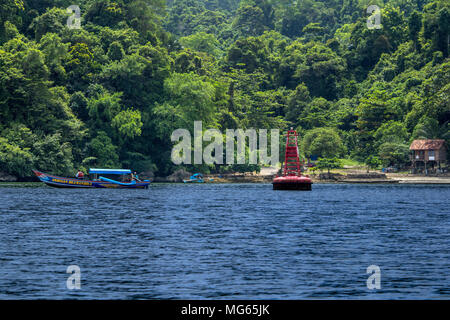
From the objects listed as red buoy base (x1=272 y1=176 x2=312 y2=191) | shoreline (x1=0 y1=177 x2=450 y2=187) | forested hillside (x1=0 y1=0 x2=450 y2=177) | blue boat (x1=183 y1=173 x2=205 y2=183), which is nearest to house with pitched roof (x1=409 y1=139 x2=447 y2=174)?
forested hillside (x1=0 y1=0 x2=450 y2=177)

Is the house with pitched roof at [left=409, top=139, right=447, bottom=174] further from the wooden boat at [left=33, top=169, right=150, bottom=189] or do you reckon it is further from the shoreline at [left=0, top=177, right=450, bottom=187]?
the wooden boat at [left=33, top=169, right=150, bottom=189]

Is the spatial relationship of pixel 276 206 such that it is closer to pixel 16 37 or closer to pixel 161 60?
pixel 161 60

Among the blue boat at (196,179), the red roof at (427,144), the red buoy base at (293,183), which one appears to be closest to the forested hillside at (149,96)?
the blue boat at (196,179)

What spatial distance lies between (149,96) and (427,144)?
55.2 m

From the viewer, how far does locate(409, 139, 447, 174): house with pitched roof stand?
137 metres

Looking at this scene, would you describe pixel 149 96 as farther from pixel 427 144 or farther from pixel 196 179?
pixel 427 144

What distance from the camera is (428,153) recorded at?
137375mm

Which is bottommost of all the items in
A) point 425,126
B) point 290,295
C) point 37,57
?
point 290,295

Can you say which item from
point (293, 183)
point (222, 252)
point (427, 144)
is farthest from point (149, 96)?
point (222, 252)

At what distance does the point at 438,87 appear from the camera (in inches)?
5773

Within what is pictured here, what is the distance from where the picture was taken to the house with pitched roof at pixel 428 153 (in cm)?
13700

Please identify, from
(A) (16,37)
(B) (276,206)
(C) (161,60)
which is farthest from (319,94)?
(B) (276,206)

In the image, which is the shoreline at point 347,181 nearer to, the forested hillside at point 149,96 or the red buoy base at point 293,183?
the forested hillside at point 149,96
